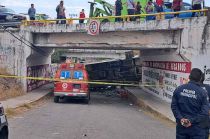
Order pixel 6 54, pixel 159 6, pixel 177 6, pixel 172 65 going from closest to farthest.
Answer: pixel 177 6 → pixel 172 65 → pixel 159 6 → pixel 6 54

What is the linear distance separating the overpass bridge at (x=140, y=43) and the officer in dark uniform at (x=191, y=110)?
41.3ft

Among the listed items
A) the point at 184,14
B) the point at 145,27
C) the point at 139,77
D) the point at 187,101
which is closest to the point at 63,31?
the point at 145,27

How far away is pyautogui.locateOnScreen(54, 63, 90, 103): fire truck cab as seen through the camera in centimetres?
2550

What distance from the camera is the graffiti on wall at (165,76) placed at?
22.1 metres

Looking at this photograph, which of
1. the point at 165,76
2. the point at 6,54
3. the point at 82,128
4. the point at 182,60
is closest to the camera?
the point at 82,128

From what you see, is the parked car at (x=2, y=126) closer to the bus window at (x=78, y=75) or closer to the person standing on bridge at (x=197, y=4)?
the person standing on bridge at (x=197, y=4)

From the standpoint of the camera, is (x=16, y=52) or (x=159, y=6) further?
(x=16, y=52)

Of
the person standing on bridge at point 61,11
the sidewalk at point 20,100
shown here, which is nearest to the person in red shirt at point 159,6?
the person standing on bridge at point 61,11

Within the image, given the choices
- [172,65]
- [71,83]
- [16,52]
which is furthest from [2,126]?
[16,52]

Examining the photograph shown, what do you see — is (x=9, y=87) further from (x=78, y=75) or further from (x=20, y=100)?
(x=78, y=75)

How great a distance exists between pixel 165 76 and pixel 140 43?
91.1 inches

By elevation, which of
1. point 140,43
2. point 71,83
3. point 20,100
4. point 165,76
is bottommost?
point 20,100

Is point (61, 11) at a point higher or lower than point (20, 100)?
higher

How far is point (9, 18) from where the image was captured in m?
30.6
